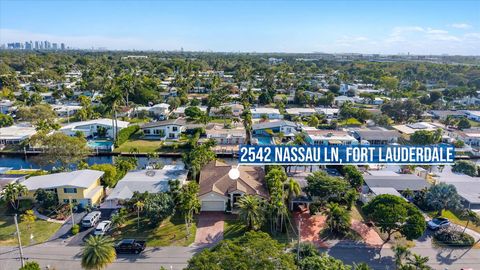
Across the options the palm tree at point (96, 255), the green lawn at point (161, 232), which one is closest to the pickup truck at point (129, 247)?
the green lawn at point (161, 232)

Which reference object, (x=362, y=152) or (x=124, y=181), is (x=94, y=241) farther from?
(x=362, y=152)

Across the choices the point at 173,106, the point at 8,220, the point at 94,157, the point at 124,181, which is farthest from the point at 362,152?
the point at 173,106

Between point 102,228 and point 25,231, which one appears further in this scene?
point 25,231

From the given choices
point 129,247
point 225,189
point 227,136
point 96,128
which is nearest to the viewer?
point 129,247

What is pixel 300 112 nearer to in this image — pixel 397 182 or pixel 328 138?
pixel 328 138

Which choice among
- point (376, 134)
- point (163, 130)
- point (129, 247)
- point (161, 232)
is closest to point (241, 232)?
point (161, 232)

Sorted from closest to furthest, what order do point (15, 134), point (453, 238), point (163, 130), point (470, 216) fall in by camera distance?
point (453, 238) → point (470, 216) → point (15, 134) → point (163, 130)
